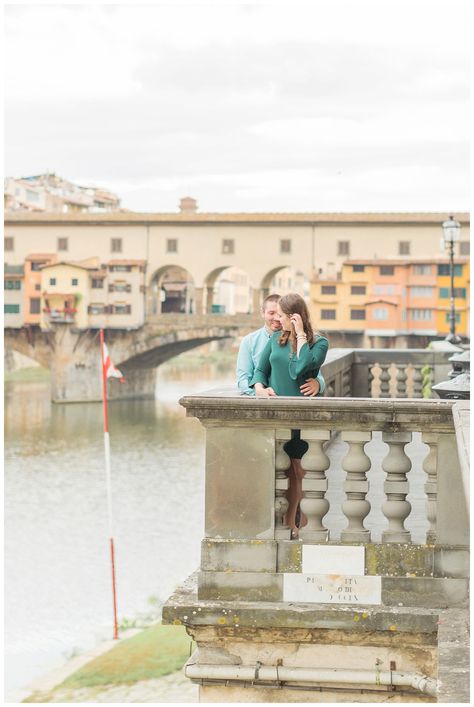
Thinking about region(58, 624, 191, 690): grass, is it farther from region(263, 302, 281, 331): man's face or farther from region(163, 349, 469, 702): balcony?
region(163, 349, 469, 702): balcony

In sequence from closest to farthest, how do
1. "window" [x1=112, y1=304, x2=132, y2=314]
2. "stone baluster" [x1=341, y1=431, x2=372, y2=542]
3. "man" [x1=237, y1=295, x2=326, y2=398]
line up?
"stone baluster" [x1=341, y1=431, x2=372, y2=542], "man" [x1=237, y1=295, x2=326, y2=398], "window" [x1=112, y1=304, x2=132, y2=314]

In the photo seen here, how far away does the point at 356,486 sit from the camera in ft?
11.7


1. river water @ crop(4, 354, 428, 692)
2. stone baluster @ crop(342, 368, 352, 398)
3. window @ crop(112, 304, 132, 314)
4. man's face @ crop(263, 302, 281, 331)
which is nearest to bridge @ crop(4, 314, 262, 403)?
window @ crop(112, 304, 132, 314)

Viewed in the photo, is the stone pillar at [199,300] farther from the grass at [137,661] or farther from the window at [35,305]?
the grass at [137,661]

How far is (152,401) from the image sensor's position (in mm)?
49656

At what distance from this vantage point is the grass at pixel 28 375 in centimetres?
5909

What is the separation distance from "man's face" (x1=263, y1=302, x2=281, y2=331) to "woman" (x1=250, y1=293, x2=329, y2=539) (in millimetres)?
230

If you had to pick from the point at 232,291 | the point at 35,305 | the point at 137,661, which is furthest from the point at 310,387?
the point at 232,291

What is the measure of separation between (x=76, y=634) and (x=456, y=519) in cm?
1281

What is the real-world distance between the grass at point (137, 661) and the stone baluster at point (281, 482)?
955 centimetres

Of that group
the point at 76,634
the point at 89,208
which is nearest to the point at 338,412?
the point at 76,634

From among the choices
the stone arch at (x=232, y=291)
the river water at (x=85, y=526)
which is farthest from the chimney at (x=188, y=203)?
the river water at (x=85, y=526)

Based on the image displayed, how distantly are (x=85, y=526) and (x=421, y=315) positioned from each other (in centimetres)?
2908

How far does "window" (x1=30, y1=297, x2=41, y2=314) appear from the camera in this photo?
5228 centimetres
